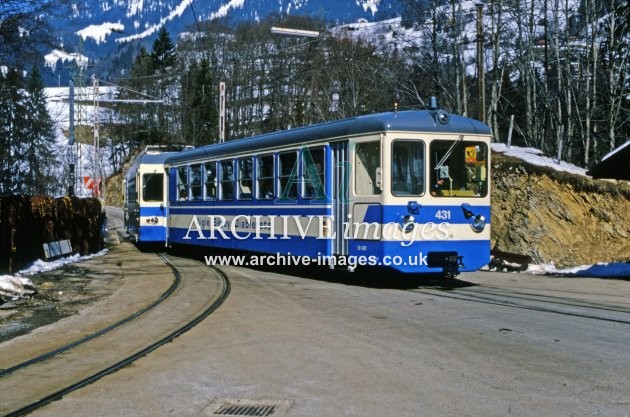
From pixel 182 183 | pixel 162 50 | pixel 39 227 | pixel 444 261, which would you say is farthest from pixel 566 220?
pixel 162 50

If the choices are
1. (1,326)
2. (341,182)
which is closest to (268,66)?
(341,182)

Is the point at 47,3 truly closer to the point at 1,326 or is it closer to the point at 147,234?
the point at 147,234

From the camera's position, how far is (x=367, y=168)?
12922 mm

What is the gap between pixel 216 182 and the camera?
18.6m

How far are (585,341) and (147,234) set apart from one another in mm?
17649

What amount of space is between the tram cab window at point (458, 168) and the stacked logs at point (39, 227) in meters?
8.62

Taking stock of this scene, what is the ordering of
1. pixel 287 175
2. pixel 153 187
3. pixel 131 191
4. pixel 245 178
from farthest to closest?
pixel 131 191
pixel 153 187
pixel 245 178
pixel 287 175

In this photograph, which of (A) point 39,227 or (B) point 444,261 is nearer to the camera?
(B) point 444,261

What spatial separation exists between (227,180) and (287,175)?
125 inches

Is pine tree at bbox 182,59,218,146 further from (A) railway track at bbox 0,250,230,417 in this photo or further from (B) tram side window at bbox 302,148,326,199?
(A) railway track at bbox 0,250,230,417

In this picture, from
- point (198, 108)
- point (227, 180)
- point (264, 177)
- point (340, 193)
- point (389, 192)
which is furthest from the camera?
point (198, 108)

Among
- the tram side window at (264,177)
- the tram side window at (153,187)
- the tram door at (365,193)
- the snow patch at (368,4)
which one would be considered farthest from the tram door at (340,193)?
the snow patch at (368,4)

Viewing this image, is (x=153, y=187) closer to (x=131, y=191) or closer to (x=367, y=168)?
(x=131, y=191)

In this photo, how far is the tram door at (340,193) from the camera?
43.6 ft
